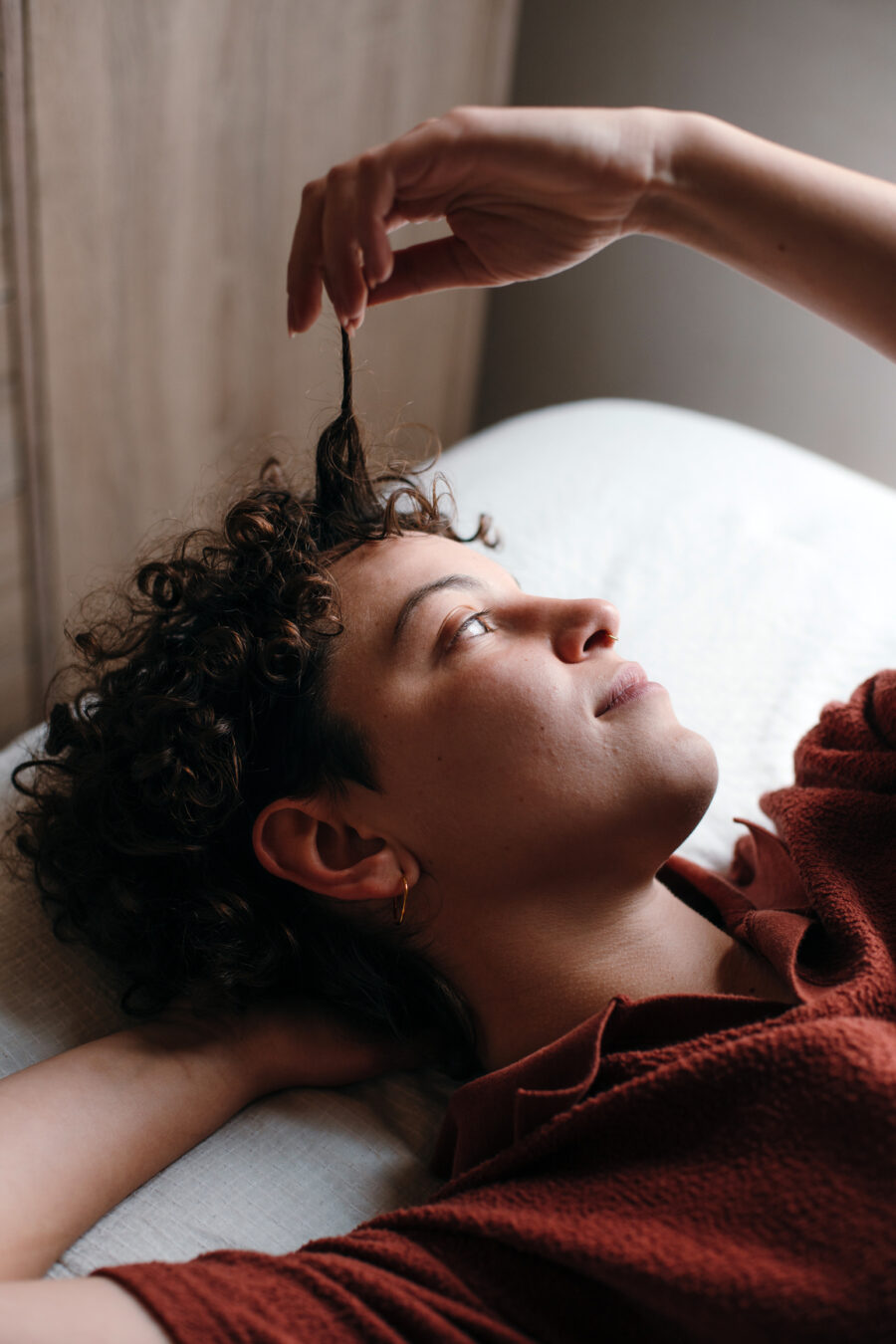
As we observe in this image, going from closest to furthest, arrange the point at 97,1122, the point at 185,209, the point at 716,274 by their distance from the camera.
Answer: the point at 97,1122 → the point at 185,209 → the point at 716,274

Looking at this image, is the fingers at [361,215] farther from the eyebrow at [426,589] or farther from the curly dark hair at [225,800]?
the eyebrow at [426,589]

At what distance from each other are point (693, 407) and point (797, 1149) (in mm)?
2161

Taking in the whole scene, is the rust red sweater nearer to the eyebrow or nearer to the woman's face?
the woman's face

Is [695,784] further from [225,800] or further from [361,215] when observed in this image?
[361,215]

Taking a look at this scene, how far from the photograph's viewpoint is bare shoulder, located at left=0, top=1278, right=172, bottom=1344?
0.62 m

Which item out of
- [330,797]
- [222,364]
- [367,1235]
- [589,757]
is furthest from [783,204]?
[222,364]

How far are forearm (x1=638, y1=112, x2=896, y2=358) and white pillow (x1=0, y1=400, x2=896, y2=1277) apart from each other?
1.75 feet

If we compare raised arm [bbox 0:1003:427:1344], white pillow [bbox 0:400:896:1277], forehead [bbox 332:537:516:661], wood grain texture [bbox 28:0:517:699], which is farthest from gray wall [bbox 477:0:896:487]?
raised arm [bbox 0:1003:427:1344]

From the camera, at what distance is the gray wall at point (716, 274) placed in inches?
84.2

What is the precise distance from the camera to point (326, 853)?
925 mm

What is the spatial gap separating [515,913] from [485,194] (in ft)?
1.93

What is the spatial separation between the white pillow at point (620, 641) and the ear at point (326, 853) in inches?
7.6

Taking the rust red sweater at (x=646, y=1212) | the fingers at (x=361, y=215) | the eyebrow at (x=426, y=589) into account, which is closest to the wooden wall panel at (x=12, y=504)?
the fingers at (x=361, y=215)

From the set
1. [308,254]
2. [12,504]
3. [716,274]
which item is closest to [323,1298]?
[308,254]
